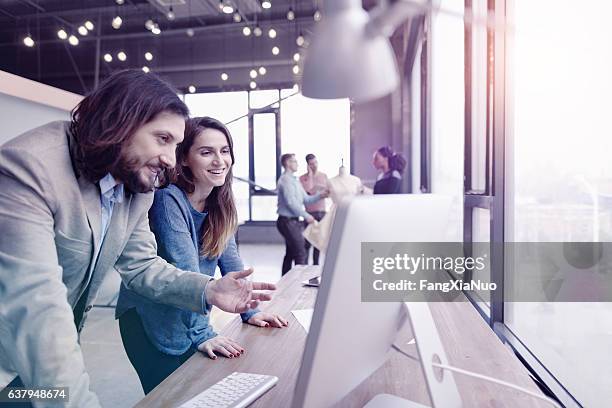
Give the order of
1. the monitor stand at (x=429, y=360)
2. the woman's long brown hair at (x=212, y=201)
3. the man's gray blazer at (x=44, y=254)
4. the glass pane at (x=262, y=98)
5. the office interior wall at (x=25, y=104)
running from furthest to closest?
the glass pane at (x=262, y=98), the office interior wall at (x=25, y=104), the woman's long brown hair at (x=212, y=201), the man's gray blazer at (x=44, y=254), the monitor stand at (x=429, y=360)

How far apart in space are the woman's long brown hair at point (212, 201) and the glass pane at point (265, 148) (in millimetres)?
7228

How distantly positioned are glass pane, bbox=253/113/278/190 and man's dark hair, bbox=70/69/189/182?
778 centimetres

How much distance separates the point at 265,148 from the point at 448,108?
606 centimetres

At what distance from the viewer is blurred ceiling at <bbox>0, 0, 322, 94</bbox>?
7.46m

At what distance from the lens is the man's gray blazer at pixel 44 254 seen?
2.95 feet

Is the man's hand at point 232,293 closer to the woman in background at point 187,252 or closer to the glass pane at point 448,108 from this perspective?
the woman in background at point 187,252

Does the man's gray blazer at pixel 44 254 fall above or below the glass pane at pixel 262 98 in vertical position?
below

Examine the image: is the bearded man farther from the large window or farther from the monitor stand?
→ the large window

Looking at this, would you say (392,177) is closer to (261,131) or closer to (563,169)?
(563,169)

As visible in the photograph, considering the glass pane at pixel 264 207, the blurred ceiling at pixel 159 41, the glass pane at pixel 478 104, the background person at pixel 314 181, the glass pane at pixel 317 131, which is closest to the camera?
the glass pane at pixel 478 104

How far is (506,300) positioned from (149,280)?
1280 mm

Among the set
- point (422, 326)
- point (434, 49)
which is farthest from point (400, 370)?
point (434, 49)

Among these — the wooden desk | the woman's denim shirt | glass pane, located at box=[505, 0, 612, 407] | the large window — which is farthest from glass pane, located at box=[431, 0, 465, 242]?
the large window

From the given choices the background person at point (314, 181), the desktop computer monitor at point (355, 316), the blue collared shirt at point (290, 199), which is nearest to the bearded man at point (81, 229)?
the desktop computer monitor at point (355, 316)
